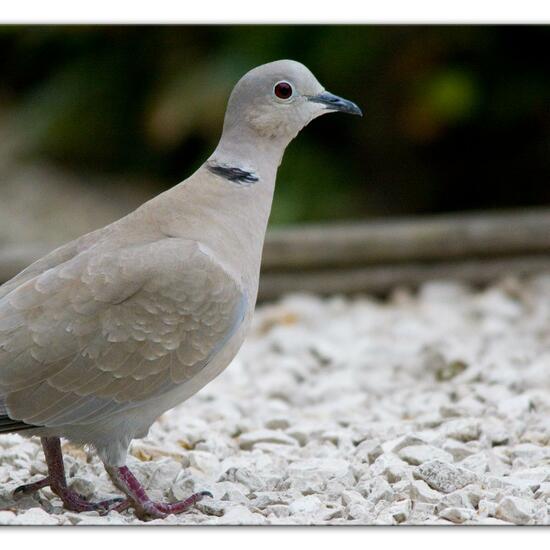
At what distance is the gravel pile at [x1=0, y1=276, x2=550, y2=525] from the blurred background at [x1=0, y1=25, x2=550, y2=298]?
1.81 meters

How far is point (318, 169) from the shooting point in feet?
25.3

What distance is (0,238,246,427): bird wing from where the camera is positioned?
10.6 ft

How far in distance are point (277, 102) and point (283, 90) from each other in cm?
A: 4

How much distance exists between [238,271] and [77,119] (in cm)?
466

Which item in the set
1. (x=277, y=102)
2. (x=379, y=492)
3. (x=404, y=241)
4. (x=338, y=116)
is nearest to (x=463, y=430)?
(x=379, y=492)

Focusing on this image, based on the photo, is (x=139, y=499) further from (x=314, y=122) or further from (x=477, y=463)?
(x=314, y=122)

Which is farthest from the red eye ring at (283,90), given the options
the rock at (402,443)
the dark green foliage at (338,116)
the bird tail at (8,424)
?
the dark green foliage at (338,116)

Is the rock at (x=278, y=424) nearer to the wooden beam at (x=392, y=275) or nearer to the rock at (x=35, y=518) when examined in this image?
the rock at (x=35, y=518)

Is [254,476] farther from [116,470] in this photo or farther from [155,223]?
[155,223]

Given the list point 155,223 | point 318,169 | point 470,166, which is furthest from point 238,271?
point 470,166

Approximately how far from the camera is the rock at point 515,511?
10.5 ft

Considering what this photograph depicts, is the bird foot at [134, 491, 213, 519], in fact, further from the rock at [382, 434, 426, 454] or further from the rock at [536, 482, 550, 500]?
the rock at [536, 482, 550, 500]

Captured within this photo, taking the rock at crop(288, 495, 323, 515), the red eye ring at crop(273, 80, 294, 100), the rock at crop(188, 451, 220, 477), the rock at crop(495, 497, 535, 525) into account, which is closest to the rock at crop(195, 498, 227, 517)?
the rock at crop(288, 495, 323, 515)

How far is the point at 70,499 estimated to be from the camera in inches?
134
